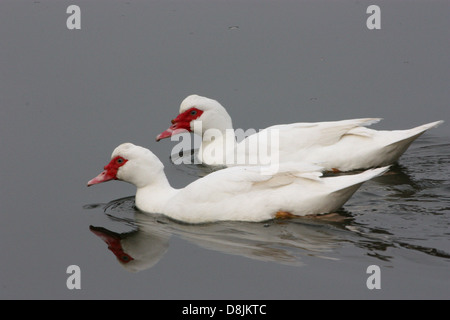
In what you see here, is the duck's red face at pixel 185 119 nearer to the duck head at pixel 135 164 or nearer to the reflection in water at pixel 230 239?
the duck head at pixel 135 164

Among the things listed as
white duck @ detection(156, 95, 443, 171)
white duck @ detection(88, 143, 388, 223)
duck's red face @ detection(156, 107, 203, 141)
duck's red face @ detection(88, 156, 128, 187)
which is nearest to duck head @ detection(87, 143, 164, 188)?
duck's red face @ detection(88, 156, 128, 187)

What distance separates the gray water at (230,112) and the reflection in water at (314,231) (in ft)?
0.08

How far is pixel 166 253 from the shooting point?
324 inches

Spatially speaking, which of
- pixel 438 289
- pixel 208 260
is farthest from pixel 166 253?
pixel 438 289

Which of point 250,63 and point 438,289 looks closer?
point 438,289

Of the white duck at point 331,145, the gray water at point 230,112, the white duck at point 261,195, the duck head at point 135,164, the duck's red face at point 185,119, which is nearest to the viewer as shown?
the gray water at point 230,112

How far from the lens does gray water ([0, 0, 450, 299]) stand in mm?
7680

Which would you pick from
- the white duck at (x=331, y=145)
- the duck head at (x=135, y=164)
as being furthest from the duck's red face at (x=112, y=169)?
the white duck at (x=331, y=145)

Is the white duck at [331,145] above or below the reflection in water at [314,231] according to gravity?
above

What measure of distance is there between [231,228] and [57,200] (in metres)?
2.56

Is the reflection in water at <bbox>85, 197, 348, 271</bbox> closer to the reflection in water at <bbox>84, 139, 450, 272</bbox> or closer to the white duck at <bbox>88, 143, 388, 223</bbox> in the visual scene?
the reflection in water at <bbox>84, 139, 450, 272</bbox>

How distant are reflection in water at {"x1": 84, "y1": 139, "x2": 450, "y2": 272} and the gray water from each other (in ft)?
0.08

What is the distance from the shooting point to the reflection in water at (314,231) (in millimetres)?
7969

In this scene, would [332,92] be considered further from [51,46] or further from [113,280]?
[113,280]
